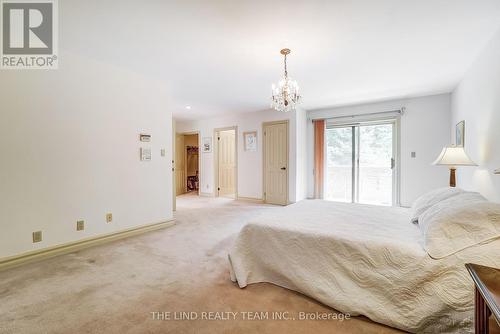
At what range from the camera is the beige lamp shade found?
2563mm

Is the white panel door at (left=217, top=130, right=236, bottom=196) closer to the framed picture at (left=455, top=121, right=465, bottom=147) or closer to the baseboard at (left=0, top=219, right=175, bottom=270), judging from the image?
the baseboard at (left=0, top=219, right=175, bottom=270)

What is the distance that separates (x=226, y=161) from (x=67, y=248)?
463cm

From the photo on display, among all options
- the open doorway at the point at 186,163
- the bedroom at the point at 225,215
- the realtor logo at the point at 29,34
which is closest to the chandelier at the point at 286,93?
the bedroom at the point at 225,215

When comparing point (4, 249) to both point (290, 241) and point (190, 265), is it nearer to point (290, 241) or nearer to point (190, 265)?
point (190, 265)

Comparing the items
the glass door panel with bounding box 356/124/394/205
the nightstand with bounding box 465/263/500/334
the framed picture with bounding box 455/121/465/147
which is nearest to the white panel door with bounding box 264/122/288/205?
the glass door panel with bounding box 356/124/394/205

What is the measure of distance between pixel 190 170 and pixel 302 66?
592 cm

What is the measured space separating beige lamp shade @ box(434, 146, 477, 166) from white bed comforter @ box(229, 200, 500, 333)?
104 centimetres

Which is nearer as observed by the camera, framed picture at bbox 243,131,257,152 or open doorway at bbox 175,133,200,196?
framed picture at bbox 243,131,257,152

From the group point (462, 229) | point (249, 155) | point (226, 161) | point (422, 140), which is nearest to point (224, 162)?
point (226, 161)

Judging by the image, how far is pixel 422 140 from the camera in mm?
4469

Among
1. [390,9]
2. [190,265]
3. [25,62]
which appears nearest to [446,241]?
[390,9]

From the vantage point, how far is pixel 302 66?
310 cm

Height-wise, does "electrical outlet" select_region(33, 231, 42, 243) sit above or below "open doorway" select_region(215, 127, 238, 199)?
below

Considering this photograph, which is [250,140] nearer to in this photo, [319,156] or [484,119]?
[319,156]
